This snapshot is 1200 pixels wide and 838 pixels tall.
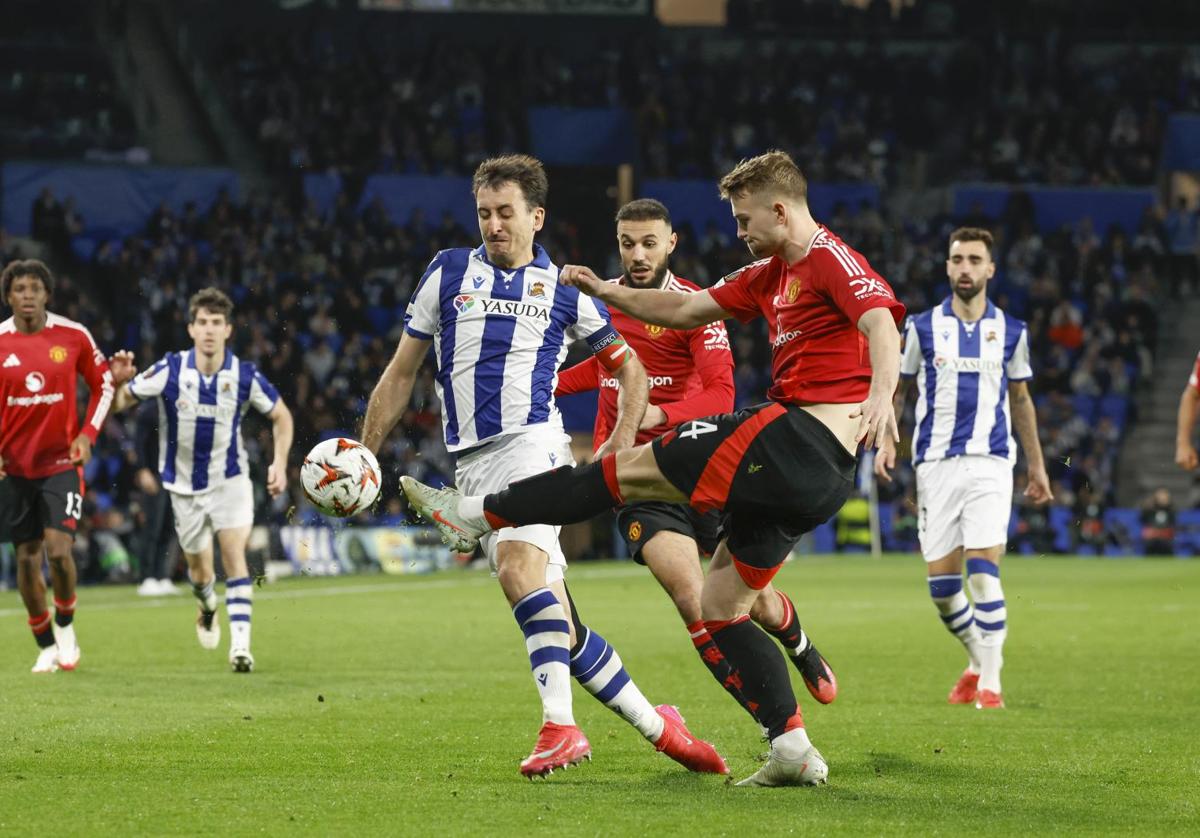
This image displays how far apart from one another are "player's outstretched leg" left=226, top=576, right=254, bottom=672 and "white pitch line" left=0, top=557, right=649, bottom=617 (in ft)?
17.3

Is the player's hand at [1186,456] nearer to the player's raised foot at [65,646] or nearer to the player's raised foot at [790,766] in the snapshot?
the player's raised foot at [790,766]

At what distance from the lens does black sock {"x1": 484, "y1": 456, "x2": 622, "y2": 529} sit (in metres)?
6.26

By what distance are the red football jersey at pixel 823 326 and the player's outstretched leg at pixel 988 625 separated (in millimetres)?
3861

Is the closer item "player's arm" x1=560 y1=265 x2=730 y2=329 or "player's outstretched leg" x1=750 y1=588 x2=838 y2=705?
"player's arm" x1=560 y1=265 x2=730 y2=329

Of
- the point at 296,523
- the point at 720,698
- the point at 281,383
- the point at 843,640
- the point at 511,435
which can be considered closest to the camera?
the point at 511,435

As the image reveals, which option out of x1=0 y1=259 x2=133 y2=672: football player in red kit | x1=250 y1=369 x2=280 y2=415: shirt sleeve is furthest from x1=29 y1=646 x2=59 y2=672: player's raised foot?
x1=250 y1=369 x2=280 y2=415: shirt sleeve

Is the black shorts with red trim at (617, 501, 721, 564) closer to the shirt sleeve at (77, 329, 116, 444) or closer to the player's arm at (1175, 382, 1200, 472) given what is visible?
the player's arm at (1175, 382, 1200, 472)

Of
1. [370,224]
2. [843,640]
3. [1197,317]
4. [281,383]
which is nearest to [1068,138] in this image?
[1197,317]

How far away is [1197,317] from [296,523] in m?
19.8

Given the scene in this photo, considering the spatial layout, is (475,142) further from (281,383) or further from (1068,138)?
(1068,138)

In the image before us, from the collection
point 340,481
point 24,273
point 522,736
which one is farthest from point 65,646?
point 340,481

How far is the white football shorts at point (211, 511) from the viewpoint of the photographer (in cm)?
1259

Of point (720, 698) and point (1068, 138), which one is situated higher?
point (1068, 138)

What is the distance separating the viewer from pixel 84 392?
25.1 metres
